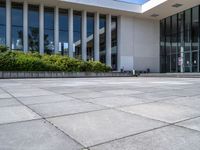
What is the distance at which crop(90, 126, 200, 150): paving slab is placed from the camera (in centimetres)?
289

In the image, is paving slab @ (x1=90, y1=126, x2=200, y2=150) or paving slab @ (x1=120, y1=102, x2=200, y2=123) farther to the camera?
paving slab @ (x1=120, y1=102, x2=200, y2=123)

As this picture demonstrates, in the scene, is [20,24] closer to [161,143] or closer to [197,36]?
[197,36]

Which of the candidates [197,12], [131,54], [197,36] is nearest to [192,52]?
[197,36]

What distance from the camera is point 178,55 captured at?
Answer: 31.4 meters

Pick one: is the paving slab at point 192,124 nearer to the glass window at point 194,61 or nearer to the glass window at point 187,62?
the glass window at point 194,61

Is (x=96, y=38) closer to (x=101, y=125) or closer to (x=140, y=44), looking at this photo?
(x=140, y=44)

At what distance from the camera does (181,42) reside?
30.8m

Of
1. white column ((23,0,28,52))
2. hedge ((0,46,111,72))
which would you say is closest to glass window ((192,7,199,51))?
hedge ((0,46,111,72))

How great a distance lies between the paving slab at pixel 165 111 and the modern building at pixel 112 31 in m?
24.7

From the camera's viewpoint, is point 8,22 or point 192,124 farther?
point 8,22

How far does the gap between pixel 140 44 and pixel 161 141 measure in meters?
31.9

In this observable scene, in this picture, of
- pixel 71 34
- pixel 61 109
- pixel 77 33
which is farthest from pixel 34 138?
pixel 77 33

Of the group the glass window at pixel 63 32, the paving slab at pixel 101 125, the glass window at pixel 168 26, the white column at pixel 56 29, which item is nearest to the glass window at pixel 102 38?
the glass window at pixel 63 32

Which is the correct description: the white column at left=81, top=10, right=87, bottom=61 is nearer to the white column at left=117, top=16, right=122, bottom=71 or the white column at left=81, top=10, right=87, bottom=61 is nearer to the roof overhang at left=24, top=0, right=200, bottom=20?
the roof overhang at left=24, top=0, right=200, bottom=20
